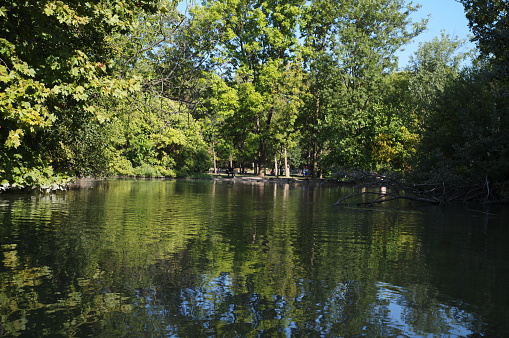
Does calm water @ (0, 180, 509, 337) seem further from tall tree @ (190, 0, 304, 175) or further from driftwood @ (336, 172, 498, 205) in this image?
tall tree @ (190, 0, 304, 175)

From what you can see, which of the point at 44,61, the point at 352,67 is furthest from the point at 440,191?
the point at 352,67

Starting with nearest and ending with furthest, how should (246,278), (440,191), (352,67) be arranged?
1. (246,278)
2. (440,191)
3. (352,67)

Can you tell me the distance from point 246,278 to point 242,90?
53.0 m

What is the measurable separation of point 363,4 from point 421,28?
8.03 metres

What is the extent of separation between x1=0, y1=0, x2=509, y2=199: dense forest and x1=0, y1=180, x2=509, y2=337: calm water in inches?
109

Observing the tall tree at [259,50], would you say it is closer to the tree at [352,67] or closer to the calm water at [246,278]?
the tree at [352,67]

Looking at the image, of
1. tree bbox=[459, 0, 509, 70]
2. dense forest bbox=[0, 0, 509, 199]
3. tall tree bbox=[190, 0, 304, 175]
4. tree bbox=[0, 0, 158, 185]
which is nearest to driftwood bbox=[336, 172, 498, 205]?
dense forest bbox=[0, 0, 509, 199]

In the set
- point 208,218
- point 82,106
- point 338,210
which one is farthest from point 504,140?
point 82,106

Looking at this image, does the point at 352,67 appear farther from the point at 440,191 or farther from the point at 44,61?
the point at 44,61

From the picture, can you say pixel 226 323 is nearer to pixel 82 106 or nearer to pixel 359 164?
pixel 82 106

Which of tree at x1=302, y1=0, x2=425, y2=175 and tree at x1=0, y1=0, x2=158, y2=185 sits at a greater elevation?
tree at x1=302, y1=0, x2=425, y2=175

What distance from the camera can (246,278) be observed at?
1043 centimetres

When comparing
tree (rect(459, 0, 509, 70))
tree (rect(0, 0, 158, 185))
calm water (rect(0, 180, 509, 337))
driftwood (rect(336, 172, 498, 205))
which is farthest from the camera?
driftwood (rect(336, 172, 498, 205))

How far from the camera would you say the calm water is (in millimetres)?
7633
